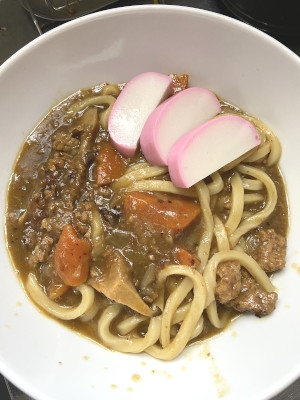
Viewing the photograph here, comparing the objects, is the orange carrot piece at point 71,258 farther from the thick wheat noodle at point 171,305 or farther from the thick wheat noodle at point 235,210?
the thick wheat noodle at point 235,210

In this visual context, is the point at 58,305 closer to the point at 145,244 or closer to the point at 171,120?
the point at 145,244

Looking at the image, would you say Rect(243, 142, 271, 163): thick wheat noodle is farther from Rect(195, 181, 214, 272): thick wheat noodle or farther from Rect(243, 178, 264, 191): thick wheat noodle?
Rect(195, 181, 214, 272): thick wheat noodle

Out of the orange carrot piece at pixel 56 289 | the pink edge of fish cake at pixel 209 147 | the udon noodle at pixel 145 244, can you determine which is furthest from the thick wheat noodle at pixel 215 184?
the orange carrot piece at pixel 56 289

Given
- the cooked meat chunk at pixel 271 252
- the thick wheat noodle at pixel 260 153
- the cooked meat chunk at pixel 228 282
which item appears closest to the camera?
the cooked meat chunk at pixel 228 282

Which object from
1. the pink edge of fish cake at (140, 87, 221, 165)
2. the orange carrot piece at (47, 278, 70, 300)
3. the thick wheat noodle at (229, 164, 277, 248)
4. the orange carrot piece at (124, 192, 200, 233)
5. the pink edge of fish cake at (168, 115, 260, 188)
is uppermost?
the pink edge of fish cake at (140, 87, 221, 165)

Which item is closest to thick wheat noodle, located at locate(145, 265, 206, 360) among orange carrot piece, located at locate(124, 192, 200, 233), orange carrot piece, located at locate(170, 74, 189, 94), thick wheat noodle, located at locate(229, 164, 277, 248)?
orange carrot piece, located at locate(124, 192, 200, 233)

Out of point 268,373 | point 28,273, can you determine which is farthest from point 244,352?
point 28,273
